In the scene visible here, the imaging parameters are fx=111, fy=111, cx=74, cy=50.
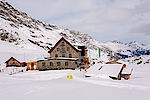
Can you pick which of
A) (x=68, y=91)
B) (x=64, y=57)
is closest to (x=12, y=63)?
(x=64, y=57)

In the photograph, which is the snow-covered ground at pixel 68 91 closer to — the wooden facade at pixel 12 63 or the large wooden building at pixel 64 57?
the large wooden building at pixel 64 57

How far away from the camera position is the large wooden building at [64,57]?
105ft

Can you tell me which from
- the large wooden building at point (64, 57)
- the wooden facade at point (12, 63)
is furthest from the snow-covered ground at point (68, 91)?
the wooden facade at point (12, 63)

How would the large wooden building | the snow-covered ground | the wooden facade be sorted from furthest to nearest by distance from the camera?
the wooden facade
the large wooden building
the snow-covered ground

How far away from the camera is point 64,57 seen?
35.0m

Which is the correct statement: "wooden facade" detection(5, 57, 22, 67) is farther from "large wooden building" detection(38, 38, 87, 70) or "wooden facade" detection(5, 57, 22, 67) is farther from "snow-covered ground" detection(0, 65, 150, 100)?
"snow-covered ground" detection(0, 65, 150, 100)

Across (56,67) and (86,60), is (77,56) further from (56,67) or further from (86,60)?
(56,67)

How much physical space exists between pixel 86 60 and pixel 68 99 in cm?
3414

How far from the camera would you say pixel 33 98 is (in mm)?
4742

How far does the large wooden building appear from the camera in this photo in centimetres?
3198

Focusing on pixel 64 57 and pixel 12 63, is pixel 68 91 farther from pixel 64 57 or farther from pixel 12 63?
pixel 12 63

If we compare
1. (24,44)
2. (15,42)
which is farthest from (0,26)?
(24,44)

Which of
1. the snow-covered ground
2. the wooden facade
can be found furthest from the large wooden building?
the snow-covered ground

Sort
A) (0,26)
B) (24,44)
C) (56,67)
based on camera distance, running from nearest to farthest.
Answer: (56,67), (24,44), (0,26)
